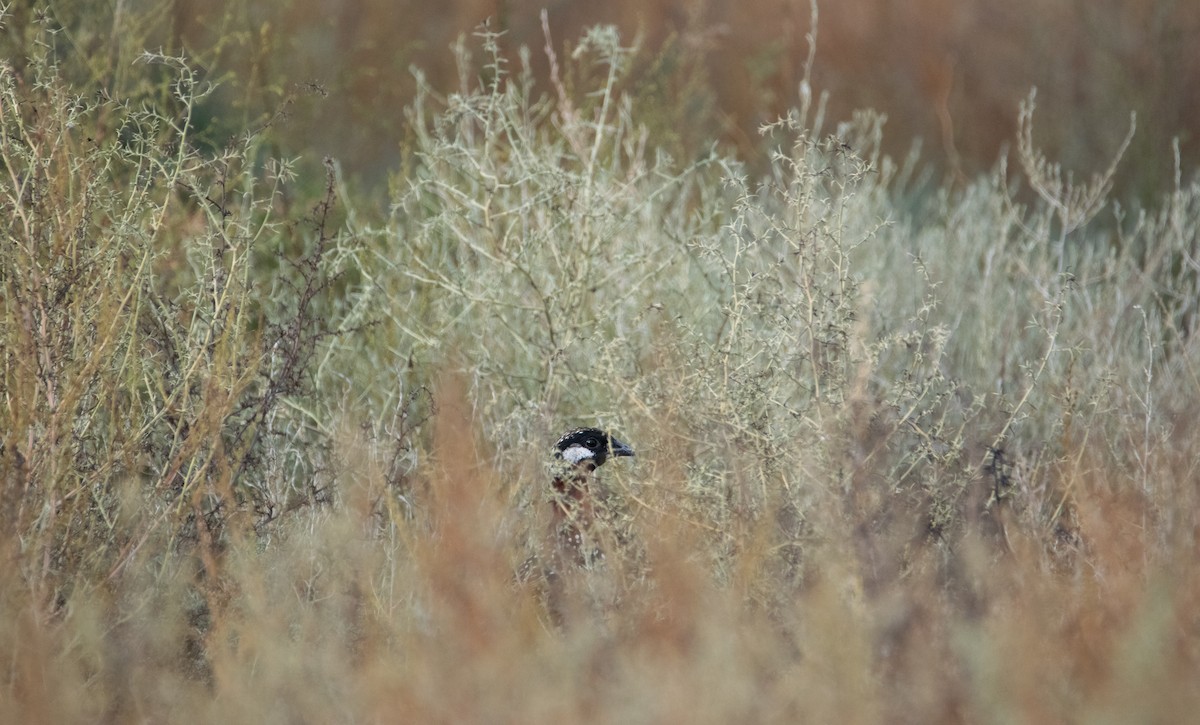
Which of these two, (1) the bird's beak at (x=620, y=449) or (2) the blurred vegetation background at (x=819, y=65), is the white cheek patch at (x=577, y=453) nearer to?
(1) the bird's beak at (x=620, y=449)

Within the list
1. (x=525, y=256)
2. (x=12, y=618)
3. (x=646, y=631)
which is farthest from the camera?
(x=525, y=256)

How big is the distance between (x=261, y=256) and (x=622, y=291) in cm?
214

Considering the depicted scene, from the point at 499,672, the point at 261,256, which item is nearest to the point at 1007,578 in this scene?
the point at 499,672

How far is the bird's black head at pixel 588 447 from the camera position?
396cm

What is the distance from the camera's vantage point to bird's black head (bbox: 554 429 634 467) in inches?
156

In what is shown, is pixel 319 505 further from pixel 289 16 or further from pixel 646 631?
A: pixel 289 16

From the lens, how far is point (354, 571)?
309 cm

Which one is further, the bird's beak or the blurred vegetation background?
the blurred vegetation background

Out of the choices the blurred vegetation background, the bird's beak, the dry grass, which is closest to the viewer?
the dry grass

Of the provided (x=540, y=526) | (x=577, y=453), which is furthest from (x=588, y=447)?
(x=540, y=526)

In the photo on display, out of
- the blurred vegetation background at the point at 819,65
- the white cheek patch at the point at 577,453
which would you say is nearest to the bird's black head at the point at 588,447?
the white cheek patch at the point at 577,453

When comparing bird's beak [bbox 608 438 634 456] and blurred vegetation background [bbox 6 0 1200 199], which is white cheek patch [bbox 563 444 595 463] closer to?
bird's beak [bbox 608 438 634 456]

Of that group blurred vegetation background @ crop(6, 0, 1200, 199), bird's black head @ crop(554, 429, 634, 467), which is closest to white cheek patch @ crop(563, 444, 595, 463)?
bird's black head @ crop(554, 429, 634, 467)

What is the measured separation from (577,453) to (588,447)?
1.6 inches
